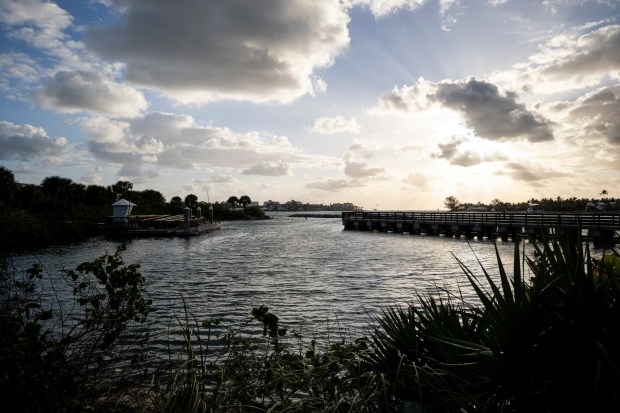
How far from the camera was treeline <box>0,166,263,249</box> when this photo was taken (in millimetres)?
38781

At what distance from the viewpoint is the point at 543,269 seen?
3.09 metres

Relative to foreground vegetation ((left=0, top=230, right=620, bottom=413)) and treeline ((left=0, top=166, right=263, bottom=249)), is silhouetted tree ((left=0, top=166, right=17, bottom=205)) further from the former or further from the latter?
foreground vegetation ((left=0, top=230, right=620, bottom=413))

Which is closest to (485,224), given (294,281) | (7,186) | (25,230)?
(294,281)

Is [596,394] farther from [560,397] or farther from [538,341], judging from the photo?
[538,341]

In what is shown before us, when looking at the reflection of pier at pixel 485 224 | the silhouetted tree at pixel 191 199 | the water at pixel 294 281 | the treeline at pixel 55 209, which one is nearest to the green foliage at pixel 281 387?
the water at pixel 294 281

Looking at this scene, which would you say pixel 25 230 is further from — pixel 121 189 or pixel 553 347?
pixel 121 189

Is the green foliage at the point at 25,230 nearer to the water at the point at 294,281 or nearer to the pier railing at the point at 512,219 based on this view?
the water at the point at 294,281

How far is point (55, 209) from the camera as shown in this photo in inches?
2773

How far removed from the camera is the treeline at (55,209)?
1527 inches

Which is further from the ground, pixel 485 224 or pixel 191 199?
pixel 191 199

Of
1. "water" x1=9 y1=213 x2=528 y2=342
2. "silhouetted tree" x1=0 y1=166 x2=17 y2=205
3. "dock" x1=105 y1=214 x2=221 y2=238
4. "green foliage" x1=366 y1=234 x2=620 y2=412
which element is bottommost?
"water" x1=9 y1=213 x2=528 y2=342

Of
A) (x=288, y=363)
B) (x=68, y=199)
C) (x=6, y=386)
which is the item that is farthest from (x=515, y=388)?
(x=68, y=199)

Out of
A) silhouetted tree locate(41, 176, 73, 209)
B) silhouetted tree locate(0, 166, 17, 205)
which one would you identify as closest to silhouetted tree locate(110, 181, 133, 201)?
silhouetted tree locate(41, 176, 73, 209)

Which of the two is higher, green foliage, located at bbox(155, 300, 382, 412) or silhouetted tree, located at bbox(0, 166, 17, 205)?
silhouetted tree, located at bbox(0, 166, 17, 205)
